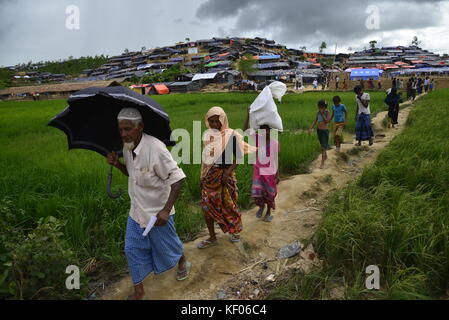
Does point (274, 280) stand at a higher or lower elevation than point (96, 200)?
lower

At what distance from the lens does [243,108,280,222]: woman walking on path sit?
3.48 meters

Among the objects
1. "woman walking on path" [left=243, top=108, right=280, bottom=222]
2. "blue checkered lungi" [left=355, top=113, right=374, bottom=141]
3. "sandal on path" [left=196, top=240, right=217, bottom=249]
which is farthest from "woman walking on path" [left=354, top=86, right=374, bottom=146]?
"sandal on path" [left=196, top=240, right=217, bottom=249]

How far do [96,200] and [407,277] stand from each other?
9.55 feet

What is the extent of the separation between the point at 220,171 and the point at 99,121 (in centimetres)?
115

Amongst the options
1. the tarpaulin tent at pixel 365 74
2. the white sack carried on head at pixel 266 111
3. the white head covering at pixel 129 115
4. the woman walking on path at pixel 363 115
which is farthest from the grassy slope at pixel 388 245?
the tarpaulin tent at pixel 365 74

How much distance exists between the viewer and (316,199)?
4.25 m

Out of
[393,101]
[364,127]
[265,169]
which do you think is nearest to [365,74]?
[393,101]

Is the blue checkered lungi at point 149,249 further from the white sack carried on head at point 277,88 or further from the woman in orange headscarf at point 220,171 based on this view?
the white sack carried on head at point 277,88

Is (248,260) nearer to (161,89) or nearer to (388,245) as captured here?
(388,245)

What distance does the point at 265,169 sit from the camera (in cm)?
354

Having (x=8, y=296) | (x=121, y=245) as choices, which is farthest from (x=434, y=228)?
(x=8, y=296)

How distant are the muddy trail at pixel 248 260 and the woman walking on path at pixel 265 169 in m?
0.27
